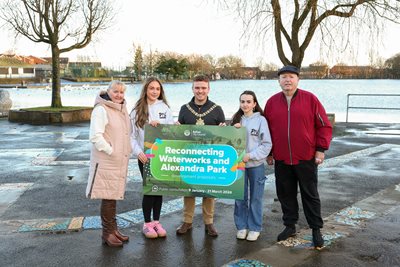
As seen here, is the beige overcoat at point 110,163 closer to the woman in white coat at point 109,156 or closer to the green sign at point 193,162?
the woman in white coat at point 109,156

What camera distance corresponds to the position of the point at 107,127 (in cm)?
478

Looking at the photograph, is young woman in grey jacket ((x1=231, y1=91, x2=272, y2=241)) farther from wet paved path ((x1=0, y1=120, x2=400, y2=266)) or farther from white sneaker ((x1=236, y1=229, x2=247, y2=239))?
wet paved path ((x1=0, y1=120, x2=400, y2=266))

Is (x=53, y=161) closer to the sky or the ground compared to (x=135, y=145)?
closer to the ground

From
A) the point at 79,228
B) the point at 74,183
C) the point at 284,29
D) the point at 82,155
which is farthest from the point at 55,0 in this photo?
the point at 79,228

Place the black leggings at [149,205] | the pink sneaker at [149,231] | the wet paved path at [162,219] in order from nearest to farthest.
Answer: the wet paved path at [162,219] → the pink sneaker at [149,231] → the black leggings at [149,205]

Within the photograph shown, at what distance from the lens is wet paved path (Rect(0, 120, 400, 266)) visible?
4453mm

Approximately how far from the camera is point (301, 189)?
190 inches

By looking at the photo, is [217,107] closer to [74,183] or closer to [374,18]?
[74,183]

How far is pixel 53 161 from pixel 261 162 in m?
6.09

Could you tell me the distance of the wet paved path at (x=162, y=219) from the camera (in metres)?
4.45

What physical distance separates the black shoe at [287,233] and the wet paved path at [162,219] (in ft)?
0.27

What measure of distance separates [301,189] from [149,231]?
1.73 metres

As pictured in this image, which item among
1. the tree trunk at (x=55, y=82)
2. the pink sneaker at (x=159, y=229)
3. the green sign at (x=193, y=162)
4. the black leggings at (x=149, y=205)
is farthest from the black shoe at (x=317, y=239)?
the tree trunk at (x=55, y=82)

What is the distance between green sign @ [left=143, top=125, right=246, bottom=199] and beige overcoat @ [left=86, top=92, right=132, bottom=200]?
1.02ft
